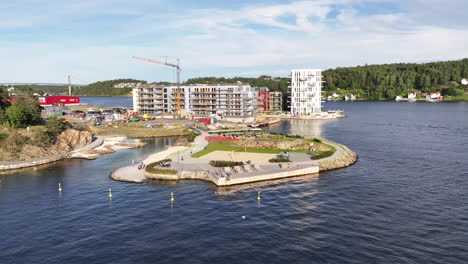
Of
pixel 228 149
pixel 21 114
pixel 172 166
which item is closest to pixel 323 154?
pixel 228 149

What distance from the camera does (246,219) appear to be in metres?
56.5

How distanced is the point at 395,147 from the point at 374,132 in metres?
36.5

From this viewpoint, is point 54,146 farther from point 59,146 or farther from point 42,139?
point 42,139

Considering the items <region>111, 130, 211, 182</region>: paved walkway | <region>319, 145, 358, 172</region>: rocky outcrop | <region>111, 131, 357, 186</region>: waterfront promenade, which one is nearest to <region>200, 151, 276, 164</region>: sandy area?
<region>111, 131, 357, 186</region>: waterfront promenade

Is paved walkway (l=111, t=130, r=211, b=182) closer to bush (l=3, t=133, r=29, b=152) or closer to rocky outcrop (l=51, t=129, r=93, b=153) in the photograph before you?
rocky outcrop (l=51, t=129, r=93, b=153)

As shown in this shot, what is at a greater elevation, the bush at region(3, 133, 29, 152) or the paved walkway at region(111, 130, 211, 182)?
the bush at region(3, 133, 29, 152)

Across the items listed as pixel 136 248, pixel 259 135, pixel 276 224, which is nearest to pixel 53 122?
pixel 259 135

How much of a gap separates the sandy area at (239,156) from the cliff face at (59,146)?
48.8 metres

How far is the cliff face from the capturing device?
9800 cm

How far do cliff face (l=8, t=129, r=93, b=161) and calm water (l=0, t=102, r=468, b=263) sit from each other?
40.0 ft

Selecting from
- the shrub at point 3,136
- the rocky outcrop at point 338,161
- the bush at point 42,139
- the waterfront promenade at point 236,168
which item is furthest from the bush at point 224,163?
the shrub at point 3,136

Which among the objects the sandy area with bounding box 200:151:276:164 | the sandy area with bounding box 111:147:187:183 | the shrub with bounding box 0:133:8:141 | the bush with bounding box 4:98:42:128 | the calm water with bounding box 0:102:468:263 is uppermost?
the bush with bounding box 4:98:42:128

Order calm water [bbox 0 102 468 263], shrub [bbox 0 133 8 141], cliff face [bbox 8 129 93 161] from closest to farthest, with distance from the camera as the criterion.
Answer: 1. calm water [bbox 0 102 468 263]
2. cliff face [bbox 8 129 93 161]
3. shrub [bbox 0 133 8 141]

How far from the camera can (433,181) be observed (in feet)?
249
